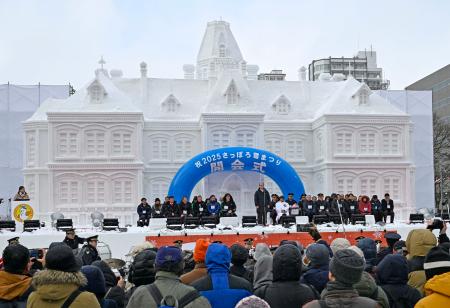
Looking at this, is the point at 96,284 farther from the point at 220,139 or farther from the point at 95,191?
the point at 220,139

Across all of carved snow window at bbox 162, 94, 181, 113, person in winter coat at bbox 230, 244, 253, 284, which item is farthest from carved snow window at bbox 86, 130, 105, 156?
person in winter coat at bbox 230, 244, 253, 284

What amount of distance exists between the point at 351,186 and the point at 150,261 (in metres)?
34.8

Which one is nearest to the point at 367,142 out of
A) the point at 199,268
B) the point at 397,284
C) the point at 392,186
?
the point at 392,186

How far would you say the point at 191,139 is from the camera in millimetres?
41312

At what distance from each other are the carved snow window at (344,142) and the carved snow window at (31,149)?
59.1 feet

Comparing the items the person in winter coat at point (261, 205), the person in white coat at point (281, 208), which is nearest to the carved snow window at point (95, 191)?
the person in winter coat at point (261, 205)

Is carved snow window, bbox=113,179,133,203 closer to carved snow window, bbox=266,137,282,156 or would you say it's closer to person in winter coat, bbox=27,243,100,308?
carved snow window, bbox=266,137,282,156

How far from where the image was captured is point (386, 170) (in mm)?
40500

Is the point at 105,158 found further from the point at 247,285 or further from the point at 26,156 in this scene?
the point at 247,285

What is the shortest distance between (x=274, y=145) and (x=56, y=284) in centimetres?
3750

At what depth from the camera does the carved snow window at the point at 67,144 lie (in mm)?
Result: 38094

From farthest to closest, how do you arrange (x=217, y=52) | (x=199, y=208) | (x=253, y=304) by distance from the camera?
(x=217, y=52)
(x=199, y=208)
(x=253, y=304)

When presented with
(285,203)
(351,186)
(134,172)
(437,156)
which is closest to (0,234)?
(285,203)

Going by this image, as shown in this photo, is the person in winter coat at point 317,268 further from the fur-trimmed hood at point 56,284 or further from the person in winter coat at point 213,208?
the person in winter coat at point 213,208
